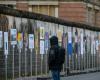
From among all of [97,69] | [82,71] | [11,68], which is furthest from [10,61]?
[97,69]

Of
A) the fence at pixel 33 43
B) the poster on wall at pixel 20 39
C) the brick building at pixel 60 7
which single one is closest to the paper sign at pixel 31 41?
the fence at pixel 33 43

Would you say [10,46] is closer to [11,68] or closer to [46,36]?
[11,68]

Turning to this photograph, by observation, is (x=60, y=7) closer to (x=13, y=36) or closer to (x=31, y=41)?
(x=31, y=41)

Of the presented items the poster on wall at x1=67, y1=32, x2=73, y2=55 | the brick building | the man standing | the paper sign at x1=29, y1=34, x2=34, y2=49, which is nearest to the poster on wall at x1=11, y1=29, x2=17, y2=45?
the paper sign at x1=29, y1=34, x2=34, y2=49

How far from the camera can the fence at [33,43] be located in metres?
24.5

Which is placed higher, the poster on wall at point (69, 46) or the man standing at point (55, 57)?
the poster on wall at point (69, 46)

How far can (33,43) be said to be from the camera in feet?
89.9

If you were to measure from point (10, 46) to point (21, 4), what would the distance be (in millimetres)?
33040

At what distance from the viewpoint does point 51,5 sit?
57.5m

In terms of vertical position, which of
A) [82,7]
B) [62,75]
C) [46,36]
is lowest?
[62,75]

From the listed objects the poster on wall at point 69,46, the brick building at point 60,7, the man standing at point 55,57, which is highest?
the brick building at point 60,7

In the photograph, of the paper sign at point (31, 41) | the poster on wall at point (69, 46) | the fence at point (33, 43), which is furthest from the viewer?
the poster on wall at point (69, 46)

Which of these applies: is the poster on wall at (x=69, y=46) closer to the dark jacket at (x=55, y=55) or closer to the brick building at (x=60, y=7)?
the dark jacket at (x=55, y=55)

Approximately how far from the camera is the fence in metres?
24.5
